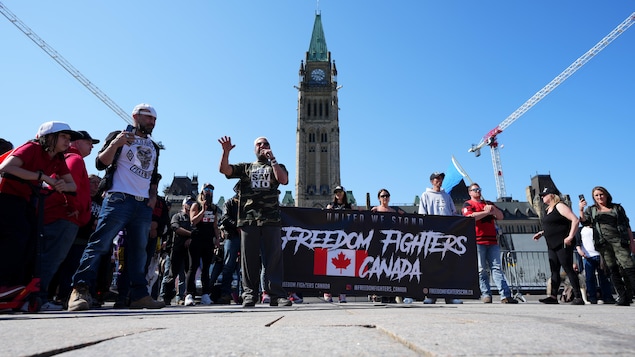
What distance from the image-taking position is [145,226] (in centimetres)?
426

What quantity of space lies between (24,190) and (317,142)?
249 ft

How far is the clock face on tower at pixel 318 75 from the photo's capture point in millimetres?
83000

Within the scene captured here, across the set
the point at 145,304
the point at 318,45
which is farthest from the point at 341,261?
the point at 318,45

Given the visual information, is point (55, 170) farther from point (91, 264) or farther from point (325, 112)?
point (325, 112)

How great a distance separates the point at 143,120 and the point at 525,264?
11195mm

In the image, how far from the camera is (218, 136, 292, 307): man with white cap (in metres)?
4.60

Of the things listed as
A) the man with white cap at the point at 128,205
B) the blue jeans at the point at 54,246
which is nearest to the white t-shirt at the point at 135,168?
the man with white cap at the point at 128,205

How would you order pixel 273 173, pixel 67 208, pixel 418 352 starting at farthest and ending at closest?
pixel 273 173
pixel 67 208
pixel 418 352

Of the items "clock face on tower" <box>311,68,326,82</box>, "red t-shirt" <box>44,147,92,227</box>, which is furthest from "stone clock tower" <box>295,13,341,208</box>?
"red t-shirt" <box>44,147,92,227</box>

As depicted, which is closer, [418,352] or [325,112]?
[418,352]

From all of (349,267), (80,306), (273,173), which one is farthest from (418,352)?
(349,267)

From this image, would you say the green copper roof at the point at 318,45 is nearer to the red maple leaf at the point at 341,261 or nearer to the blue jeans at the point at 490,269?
the blue jeans at the point at 490,269

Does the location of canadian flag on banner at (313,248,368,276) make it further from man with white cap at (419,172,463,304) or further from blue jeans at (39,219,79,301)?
blue jeans at (39,219,79,301)

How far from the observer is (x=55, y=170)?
3.71 metres
